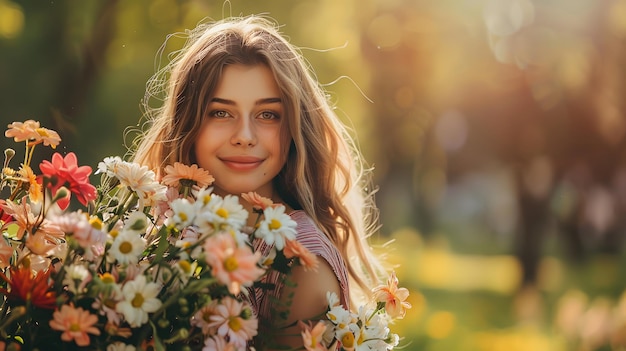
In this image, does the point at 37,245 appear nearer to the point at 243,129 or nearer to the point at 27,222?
the point at 27,222

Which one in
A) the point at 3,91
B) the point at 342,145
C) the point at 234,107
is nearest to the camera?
the point at 234,107

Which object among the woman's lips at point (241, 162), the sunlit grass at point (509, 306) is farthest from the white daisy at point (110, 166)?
the sunlit grass at point (509, 306)

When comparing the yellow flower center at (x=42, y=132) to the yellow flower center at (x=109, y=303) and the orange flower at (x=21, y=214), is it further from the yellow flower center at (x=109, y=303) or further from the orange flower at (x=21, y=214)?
the yellow flower center at (x=109, y=303)

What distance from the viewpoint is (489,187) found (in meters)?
12.7

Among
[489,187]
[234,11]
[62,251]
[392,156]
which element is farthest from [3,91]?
[489,187]

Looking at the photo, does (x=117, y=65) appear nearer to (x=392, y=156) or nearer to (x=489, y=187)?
(x=392, y=156)

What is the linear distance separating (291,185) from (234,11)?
4.24 m

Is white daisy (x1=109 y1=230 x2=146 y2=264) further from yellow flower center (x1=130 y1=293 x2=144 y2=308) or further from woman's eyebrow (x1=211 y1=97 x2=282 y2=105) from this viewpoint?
woman's eyebrow (x1=211 y1=97 x2=282 y2=105)

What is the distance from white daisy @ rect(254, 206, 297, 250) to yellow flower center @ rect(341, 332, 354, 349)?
0.67ft

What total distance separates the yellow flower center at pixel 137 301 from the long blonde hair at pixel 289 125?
729 millimetres

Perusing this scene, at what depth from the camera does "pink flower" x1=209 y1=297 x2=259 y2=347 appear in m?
1.17

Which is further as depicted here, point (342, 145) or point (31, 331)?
point (342, 145)

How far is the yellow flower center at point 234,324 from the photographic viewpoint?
3.87 feet

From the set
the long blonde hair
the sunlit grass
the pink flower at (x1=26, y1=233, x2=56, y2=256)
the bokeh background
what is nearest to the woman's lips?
the long blonde hair
